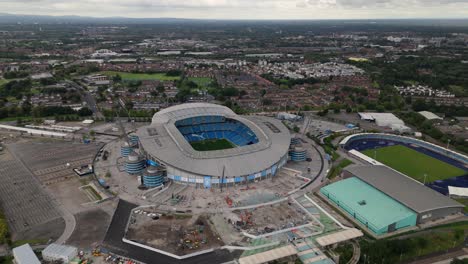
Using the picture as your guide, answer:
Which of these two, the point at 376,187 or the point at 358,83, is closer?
the point at 376,187

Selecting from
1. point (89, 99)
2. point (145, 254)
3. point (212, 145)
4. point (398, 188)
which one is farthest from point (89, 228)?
point (89, 99)

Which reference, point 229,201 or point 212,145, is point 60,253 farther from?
point 212,145

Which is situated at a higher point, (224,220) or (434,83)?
(434,83)

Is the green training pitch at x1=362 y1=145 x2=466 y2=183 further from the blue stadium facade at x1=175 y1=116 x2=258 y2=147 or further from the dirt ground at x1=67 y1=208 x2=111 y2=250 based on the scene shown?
the dirt ground at x1=67 y1=208 x2=111 y2=250

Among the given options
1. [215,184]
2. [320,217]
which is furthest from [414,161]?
[215,184]

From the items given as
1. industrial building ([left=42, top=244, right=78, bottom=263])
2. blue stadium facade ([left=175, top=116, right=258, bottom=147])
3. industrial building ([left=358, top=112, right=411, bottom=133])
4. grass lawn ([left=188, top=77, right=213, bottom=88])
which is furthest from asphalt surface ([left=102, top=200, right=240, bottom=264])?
grass lawn ([left=188, top=77, right=213, bottom=88])

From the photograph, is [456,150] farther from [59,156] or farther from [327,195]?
[59,156]
